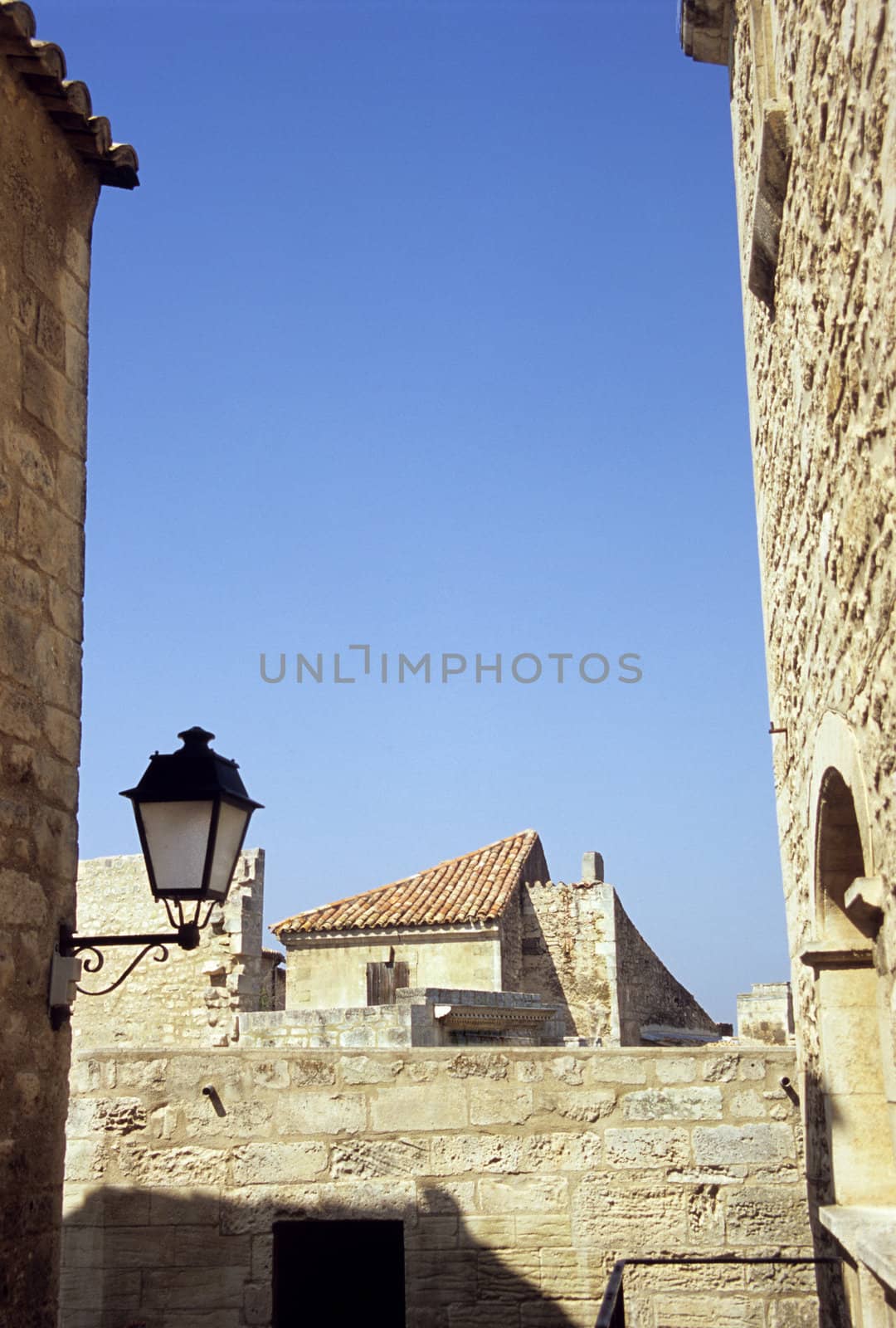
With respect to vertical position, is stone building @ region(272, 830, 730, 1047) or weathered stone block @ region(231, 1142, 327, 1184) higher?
stone building @ region(272, 830, 730, 1047)

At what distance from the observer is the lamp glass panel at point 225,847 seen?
408cm

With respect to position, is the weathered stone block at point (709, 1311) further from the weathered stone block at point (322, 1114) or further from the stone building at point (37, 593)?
the stone building at point (37, 593)

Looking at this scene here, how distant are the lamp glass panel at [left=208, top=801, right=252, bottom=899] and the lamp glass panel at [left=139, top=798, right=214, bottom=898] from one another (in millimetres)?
45

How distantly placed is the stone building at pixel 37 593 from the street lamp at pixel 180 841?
3.4 inches

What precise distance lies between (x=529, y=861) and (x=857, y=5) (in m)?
22.9

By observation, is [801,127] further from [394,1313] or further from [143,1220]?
[394,1313]

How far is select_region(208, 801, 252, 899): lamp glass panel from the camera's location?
161 inches

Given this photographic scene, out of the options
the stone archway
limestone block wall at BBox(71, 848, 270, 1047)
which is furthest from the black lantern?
limestone block wall at BBox(71, 848, 270, 1047)

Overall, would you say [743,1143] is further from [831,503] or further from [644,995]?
[644,995]

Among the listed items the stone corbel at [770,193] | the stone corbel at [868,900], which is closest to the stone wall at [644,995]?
the stone corbel at [770,193]

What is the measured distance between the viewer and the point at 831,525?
419 cm

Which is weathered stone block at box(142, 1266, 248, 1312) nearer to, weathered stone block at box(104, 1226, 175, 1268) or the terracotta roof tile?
weathered stone block at box(104, 1226, 175, 1268)

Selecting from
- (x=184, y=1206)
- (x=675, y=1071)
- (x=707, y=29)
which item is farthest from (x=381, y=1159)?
(x=707, y=29)

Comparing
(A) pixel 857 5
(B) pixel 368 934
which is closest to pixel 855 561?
(A) pixel 857 5
